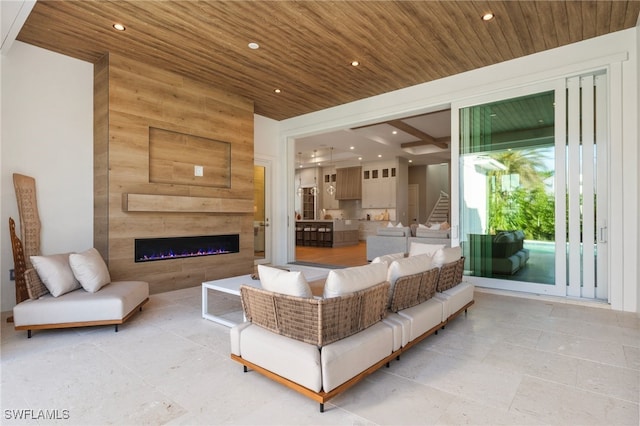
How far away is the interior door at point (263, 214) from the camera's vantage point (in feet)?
24.4

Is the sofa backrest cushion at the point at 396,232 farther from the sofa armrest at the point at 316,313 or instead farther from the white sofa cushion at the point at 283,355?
the white sofa cushion at the point at 283,355

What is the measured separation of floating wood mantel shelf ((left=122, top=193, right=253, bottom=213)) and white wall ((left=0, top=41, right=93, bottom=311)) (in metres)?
0.72

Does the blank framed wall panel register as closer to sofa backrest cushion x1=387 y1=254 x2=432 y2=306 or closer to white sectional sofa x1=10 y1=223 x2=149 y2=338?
white sectional sofa x1=10 y1=223 x2=149 y2=338

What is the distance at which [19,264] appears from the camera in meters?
3.72

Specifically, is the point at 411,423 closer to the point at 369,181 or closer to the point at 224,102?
the point at 224,102

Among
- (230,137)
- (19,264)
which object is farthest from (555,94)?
(19,264)

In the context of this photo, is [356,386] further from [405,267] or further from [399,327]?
[405,267]

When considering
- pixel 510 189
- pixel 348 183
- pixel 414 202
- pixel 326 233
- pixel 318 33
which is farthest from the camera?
pixel 414 202

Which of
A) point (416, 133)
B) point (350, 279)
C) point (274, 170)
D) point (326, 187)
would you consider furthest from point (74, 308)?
point (326, 187)

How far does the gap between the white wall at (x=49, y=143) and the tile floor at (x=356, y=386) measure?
1.59 m

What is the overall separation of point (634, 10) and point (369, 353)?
4488 millimetres

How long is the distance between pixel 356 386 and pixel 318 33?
374 centimetres

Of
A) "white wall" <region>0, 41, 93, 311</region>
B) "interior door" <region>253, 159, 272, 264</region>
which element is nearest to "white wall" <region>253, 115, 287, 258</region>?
"interior door" <region>253, 159, 272, 264</region>

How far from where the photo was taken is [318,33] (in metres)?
3.95
